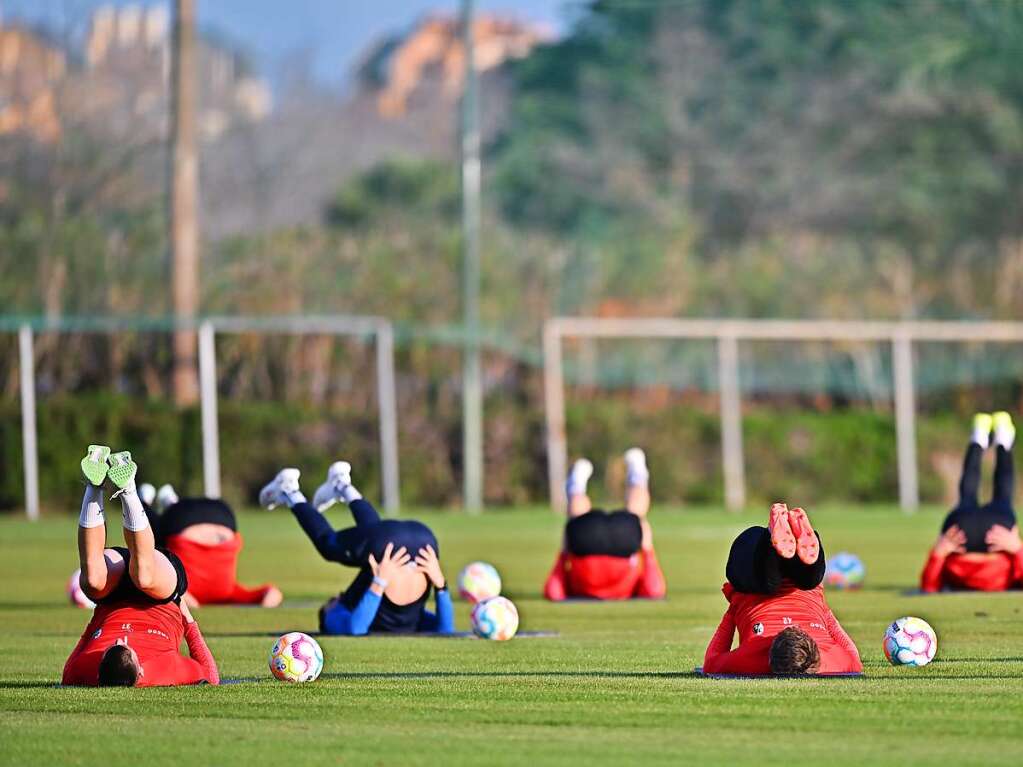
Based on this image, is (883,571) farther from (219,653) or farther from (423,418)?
(423,418)

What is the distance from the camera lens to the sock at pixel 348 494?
1526 cm

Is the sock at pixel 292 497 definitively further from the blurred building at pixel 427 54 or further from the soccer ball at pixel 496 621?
the blurred building at pixel 427 54

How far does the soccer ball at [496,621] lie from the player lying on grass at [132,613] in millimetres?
3184

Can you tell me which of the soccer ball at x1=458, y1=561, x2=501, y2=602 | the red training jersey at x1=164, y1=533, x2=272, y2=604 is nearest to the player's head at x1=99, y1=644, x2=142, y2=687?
the red training jersey at x1=164, y1=533, x2=272, y2=604

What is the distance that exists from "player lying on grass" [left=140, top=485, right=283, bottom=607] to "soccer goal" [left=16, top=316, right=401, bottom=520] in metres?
16.2

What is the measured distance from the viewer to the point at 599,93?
69.2 metres

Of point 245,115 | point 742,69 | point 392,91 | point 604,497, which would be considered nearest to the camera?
point 604,497

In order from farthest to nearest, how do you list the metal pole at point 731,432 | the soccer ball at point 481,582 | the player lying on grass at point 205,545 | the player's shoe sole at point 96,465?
the metal pole at point 731,432, the soccer ball at point 481,582, the player lying on grass at point 205,545, the player's shoe sole at point 96,465

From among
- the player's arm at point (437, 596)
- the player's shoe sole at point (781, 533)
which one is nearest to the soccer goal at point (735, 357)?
the player's arm at point (437, 596)

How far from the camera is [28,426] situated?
34250mm

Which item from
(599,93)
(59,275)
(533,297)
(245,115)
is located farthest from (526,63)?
(59,275)

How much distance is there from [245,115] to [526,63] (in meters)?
12.7

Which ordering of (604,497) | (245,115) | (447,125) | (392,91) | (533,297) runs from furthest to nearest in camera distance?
(392,91) → (447,125) → (245,115) → (533,297) → (604,497)

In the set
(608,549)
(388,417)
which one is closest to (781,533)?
(608,549)
